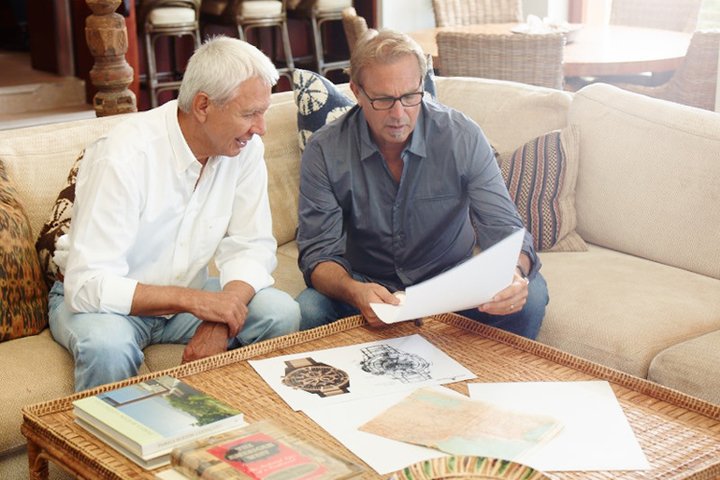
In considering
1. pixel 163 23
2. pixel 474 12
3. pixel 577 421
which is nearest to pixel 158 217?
pixel 577 421

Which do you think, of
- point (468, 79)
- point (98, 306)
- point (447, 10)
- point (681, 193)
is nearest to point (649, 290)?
point (681, 193)

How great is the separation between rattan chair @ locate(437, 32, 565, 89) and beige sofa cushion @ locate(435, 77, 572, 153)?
61cm

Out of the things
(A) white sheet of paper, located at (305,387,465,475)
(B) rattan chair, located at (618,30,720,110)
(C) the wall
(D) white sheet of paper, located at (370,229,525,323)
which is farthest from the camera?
(C) the wall

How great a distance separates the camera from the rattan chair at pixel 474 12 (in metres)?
5.75

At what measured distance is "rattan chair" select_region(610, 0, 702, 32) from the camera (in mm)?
5715

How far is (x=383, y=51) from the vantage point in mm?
2369

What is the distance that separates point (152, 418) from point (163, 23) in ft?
14.6

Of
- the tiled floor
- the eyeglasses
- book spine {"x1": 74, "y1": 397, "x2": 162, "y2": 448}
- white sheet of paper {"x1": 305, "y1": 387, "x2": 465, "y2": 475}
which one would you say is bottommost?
white sheet of paper {"x1": 305, "y1": 387, "x2": 465, "y2": 475}

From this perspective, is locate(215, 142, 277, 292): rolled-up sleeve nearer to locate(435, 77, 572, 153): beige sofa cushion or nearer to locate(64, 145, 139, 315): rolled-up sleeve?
locate(64, 145, 139, 315): rolled-up sleeve

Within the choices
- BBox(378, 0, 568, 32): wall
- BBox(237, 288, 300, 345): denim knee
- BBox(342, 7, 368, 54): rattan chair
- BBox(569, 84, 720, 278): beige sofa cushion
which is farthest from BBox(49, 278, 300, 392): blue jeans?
BBox(378, 0, 568, 32): wall

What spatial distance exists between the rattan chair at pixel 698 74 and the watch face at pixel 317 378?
2.86 meters

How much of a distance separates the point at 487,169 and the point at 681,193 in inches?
24.4

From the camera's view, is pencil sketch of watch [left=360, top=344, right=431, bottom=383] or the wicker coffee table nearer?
the wicker coffee table

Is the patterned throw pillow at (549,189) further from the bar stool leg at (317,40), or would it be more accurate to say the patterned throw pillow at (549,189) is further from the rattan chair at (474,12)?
the bar stool leg at (317,40)
